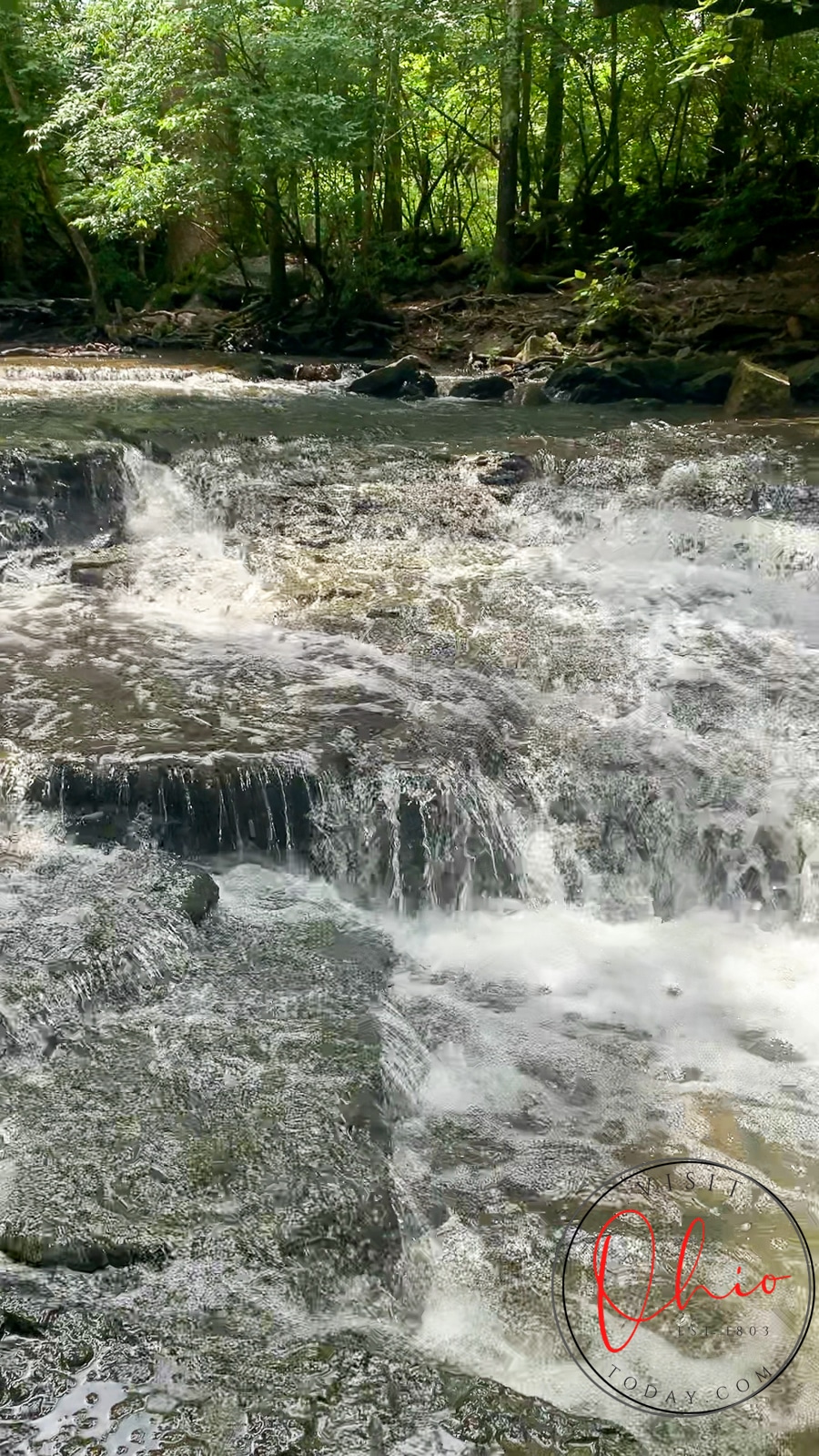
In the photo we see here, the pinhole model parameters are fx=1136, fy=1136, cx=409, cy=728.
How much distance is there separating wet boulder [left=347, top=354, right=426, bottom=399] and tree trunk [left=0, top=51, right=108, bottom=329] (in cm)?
529

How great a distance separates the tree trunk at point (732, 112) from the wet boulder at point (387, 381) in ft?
20.8

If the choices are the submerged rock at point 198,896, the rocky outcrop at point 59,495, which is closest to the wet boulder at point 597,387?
the rocky outcrop at point 59,495

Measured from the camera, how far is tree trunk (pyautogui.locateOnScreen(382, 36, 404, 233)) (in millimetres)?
15234

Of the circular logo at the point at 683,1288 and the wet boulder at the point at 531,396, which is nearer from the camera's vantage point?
the circular logo at the point at 683,1288

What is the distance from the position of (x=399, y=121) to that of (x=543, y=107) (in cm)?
544

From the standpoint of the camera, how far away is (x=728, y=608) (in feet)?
27.2

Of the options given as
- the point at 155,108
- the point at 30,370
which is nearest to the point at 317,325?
the point at 155,108

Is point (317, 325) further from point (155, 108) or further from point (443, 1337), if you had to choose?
point (443, 1337)

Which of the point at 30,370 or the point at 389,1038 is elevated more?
the point at 30,370

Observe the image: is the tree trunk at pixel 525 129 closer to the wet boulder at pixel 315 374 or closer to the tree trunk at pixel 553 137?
the tree trunk at pixel 553 137

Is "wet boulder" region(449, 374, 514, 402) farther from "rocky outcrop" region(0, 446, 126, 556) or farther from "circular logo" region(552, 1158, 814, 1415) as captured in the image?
"circular logo" region(552, 1158, 814, 1415)

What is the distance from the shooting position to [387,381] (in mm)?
13461

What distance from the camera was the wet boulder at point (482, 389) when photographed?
13375 millimetres

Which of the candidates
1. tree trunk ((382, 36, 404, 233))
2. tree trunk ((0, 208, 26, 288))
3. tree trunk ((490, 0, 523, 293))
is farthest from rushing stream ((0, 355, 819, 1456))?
tree trunk ((0, 208, 26, 288))
